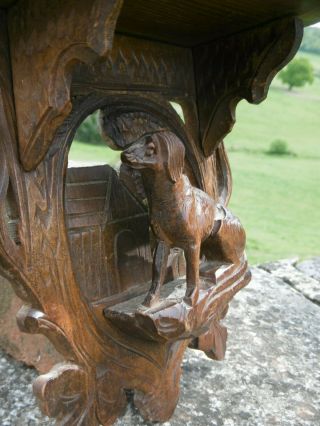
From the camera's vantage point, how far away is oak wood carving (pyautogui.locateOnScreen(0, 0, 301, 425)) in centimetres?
80

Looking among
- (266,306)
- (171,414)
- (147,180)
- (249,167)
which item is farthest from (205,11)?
(249,167)

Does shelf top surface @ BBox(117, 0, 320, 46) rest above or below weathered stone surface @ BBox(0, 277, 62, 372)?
above

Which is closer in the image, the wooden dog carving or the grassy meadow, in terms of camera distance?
the wooden dog carving

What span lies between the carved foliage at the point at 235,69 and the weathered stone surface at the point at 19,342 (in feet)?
2.29

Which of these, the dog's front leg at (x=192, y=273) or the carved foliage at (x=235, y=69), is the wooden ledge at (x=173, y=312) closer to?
the dog's front leg at (x=192, y=273)

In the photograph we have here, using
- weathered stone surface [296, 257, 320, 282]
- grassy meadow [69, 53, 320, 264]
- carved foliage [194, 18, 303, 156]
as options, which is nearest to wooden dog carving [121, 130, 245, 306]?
carved foliage [194, 18, 303, 156]

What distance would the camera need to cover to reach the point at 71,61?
74 cm

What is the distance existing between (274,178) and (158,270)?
18.1 ft

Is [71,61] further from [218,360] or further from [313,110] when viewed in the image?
[313,110]

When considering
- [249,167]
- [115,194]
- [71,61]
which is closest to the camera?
[71,61]

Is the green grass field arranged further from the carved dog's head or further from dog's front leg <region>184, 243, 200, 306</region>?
the carved dog's head

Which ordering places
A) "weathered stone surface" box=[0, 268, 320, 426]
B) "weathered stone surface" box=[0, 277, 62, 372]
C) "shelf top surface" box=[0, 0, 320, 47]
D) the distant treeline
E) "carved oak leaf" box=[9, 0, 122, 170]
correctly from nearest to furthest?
"carved oak leaf" box=[9, 0, 122, 170], "shelf top surface" box=[0, 0, 320, 47], "weathered stone surface" box=[0, 268, 320, 426], "weathered stone surface" box=[0, 277, 62, 372], the distant treeline

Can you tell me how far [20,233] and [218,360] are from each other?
796 millimetres

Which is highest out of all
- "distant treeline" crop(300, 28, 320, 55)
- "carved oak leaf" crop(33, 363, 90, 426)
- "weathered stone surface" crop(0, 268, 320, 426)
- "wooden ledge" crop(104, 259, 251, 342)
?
"distant treeline" crop(300, 28, 320, 55)
